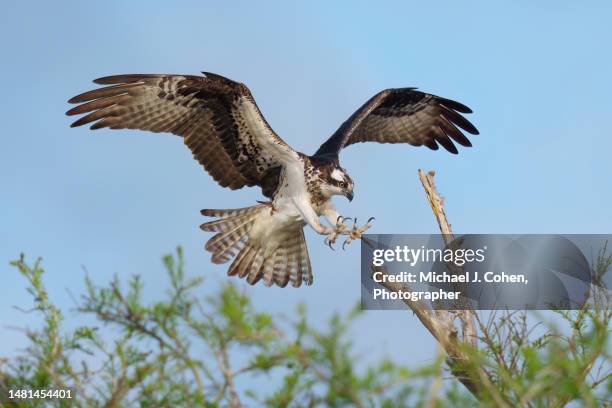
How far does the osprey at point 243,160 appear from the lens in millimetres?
9422

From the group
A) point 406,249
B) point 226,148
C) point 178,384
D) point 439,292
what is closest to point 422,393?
point 178,384

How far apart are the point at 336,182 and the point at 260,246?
4.78 feet

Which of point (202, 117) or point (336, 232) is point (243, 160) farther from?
point (336, 232)

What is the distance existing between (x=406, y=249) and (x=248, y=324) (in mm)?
5268

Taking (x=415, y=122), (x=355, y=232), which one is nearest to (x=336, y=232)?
(x=355, y=232)

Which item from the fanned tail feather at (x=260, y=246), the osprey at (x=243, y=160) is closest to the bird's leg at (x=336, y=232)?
the osprey at (x=243, y=160)

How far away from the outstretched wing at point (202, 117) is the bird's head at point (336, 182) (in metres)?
0.45

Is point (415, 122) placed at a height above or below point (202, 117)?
above

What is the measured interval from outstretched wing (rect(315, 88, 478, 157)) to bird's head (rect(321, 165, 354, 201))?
8.91 feet

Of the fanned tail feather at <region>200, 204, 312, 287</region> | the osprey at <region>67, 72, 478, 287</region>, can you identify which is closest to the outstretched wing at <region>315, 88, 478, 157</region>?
the osprey at <region>67, 72, 478, 287</region>

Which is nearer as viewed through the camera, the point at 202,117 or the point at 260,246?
the point at 202,117

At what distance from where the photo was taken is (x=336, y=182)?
9414 mm

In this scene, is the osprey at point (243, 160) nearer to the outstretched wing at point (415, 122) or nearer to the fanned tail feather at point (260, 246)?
the fanned tail feather at point (260, 246)

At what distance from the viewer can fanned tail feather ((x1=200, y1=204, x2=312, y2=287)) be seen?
10000 millimetres
